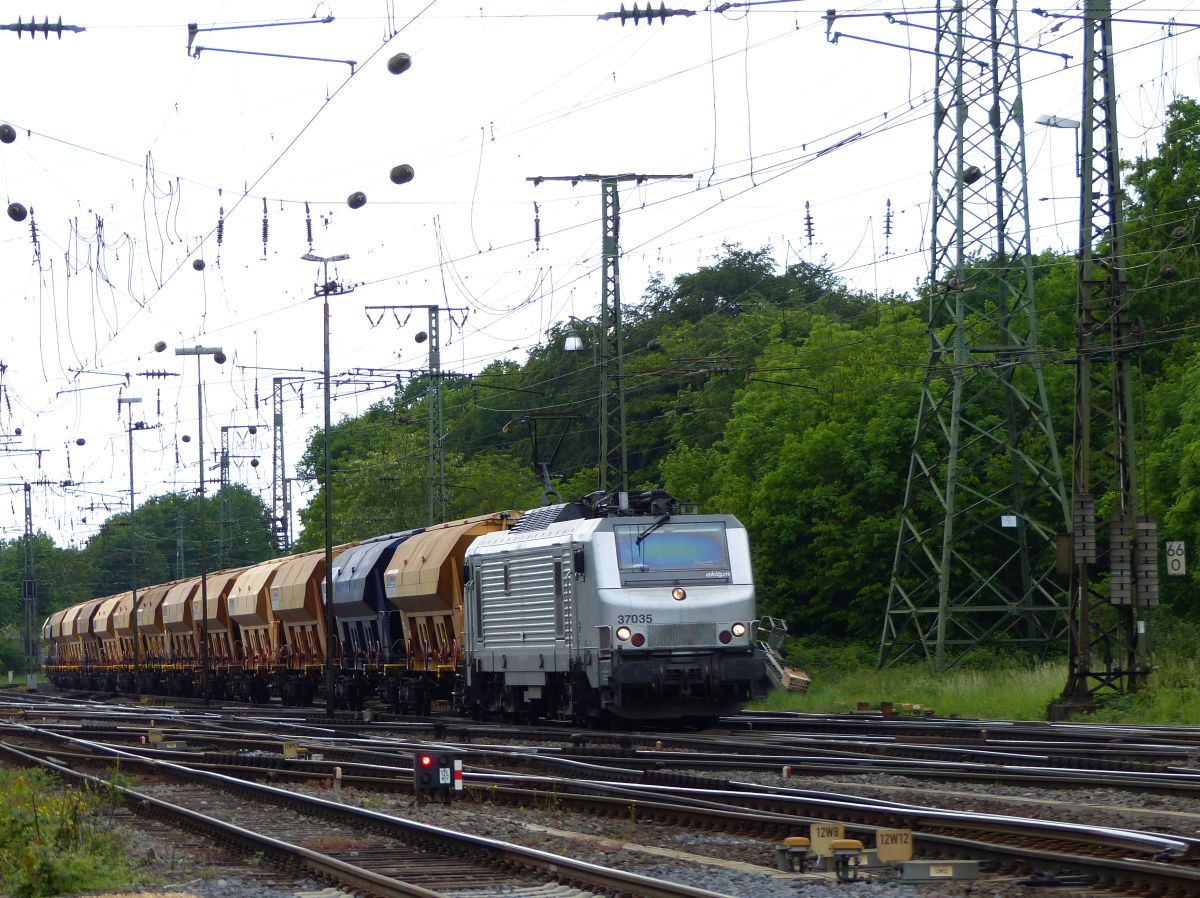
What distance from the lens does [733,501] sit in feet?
152

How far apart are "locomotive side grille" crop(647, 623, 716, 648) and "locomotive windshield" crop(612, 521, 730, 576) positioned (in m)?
0.85

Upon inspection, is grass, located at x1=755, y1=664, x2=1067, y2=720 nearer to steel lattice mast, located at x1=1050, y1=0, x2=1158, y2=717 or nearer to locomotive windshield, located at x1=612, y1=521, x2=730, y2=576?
steel lattice mast, located at x1=1050, y1=0, x2=1158, y2=717

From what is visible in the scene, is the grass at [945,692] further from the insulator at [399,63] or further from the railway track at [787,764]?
the insulator at [399,63]

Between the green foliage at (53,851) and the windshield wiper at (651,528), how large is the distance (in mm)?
10496

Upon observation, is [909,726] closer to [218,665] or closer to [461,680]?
[461,680]

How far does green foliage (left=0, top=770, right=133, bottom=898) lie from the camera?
34.4ft

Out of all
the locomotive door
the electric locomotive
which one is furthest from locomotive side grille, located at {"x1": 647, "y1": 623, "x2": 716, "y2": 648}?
the locomotive door

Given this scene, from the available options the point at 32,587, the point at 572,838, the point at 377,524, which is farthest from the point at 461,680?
the point at 32,587

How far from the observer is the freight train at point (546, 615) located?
2375cm

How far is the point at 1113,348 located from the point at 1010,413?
783 cm

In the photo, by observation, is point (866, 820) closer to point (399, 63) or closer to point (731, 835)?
point (731, 835)

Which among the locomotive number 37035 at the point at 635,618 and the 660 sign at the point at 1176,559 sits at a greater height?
the 660 sign at the point at 1176,559

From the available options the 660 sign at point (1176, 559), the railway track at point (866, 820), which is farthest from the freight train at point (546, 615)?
the 660 sign at point (1176, 559)

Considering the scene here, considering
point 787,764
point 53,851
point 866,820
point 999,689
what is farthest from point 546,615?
point 53,851
